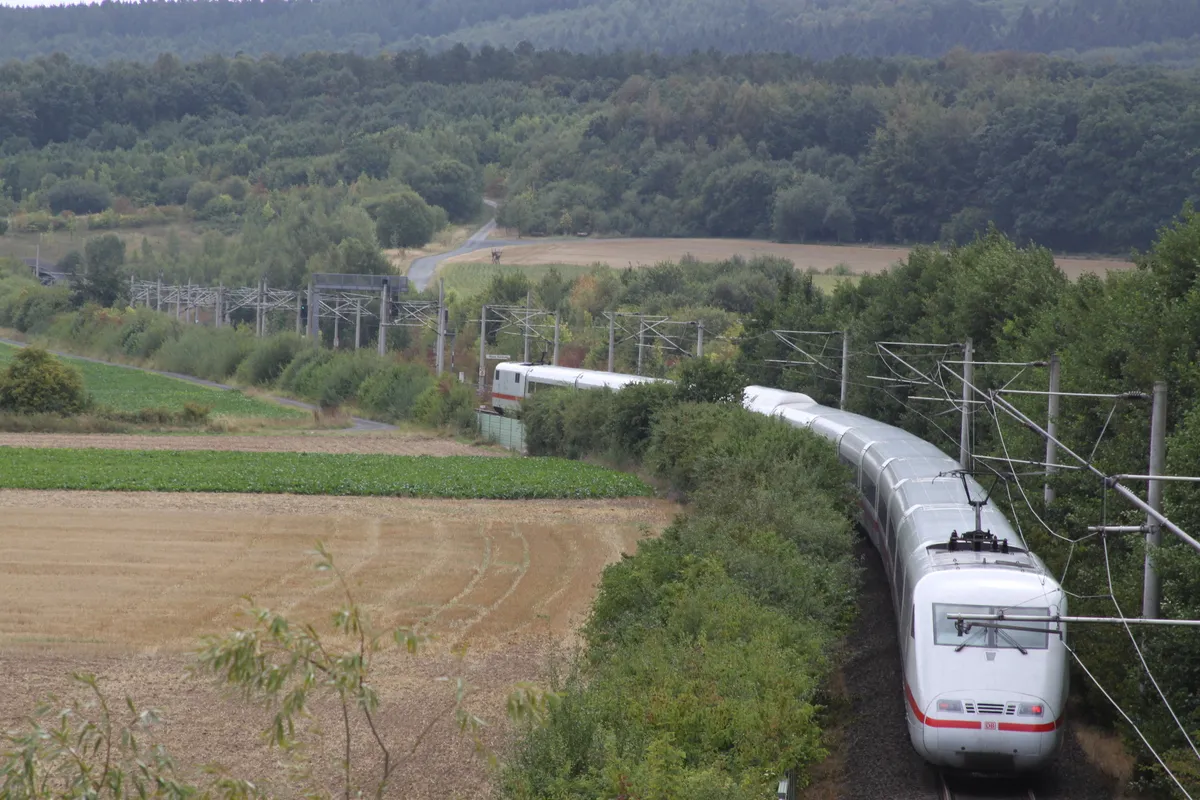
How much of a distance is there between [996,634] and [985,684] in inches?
27.4

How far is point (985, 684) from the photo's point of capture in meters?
18.2

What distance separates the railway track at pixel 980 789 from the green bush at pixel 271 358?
3325 inches

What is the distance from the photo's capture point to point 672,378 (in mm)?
53469

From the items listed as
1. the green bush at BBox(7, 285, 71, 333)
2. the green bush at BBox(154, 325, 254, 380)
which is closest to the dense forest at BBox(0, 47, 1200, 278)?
the green bush at BBox(7, 285, 71, 333)

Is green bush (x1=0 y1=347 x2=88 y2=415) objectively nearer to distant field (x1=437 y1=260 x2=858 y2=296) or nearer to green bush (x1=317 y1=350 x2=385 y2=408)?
green bush (x1=317 y1=350 x2=385 y2=408)

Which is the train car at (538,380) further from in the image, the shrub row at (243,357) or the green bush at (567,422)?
the shrub row at (243,357)

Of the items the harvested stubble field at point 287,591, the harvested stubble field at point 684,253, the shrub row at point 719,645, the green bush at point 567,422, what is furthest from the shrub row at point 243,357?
the shrub row at point 719,645

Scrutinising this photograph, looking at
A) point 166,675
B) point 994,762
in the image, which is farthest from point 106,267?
point 994,762

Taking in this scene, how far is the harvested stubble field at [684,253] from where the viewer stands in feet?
384

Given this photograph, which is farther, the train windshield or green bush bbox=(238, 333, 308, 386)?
green bush bbox=(238, 333, 308, 386)

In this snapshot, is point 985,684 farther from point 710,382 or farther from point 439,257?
point 439,257

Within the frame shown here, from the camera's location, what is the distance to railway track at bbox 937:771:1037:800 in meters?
18.7

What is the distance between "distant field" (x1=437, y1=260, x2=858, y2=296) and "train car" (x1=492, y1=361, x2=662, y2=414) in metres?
46.3

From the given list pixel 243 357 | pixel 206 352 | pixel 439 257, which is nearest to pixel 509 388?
pixel 243 357
